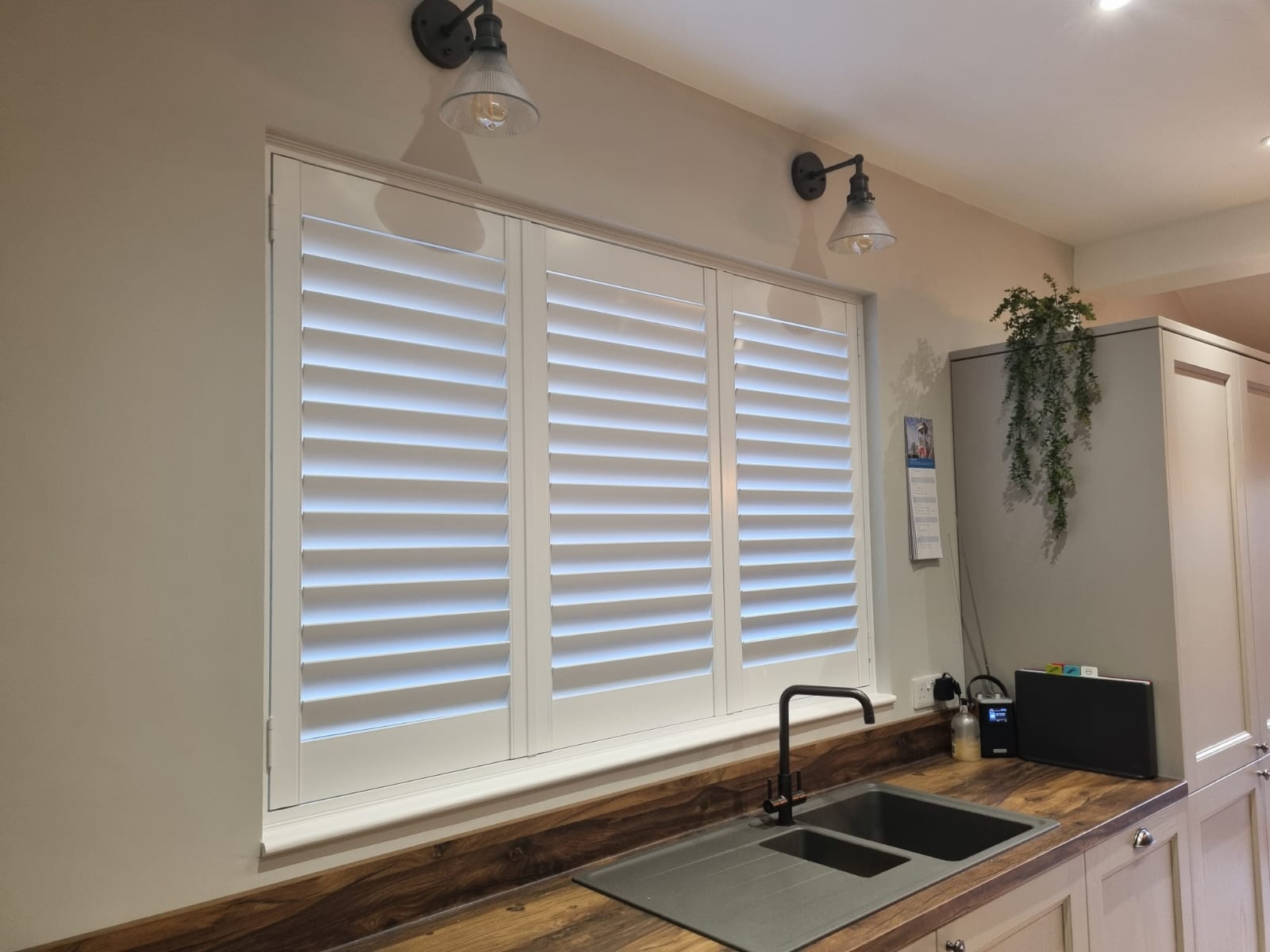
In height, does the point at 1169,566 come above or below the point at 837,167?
below

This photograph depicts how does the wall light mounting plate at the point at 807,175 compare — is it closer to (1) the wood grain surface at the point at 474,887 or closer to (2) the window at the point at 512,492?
(2) the window at the point at 512,492

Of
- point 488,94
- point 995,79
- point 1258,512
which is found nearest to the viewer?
point 488,94

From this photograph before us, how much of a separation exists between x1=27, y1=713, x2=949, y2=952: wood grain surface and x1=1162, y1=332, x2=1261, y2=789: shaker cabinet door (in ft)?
4.11

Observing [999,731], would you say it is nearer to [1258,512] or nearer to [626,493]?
[1258,512]

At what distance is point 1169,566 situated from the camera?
8.00ft

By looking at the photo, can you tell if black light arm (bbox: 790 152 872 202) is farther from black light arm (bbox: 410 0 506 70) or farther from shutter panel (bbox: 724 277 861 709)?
black light arm (bbox: 410 0 506 70)

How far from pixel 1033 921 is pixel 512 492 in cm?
137

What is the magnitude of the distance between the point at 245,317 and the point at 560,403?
673 mm

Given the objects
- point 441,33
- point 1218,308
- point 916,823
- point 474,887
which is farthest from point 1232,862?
point 1218,308

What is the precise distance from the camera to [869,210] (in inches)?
87.7

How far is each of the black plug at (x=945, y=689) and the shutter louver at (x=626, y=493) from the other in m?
0.91

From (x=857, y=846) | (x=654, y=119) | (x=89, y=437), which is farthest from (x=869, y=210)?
(x=89, y=437)

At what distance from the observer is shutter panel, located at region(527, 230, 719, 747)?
193 centimetres

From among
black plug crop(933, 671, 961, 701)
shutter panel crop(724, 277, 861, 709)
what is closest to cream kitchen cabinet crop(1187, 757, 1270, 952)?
black plug crop(933, 671, 961, 701)
